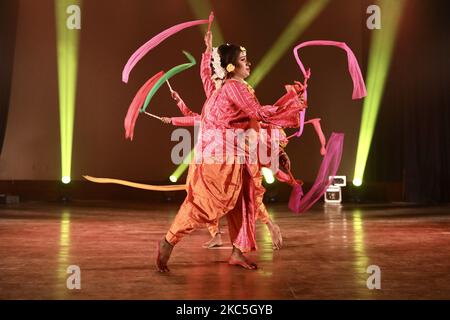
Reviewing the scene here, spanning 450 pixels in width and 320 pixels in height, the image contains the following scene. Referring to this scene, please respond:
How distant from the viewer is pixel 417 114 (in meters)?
9.22

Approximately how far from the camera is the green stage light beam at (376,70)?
9062mm

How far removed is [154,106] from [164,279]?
5.71 metres

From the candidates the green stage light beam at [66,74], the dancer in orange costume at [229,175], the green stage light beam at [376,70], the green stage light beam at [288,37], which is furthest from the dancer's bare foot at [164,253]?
the green stage light beam at [376,70]

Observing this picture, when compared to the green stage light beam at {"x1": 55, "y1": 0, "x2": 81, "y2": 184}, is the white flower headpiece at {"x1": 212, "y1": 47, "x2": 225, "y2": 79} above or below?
below

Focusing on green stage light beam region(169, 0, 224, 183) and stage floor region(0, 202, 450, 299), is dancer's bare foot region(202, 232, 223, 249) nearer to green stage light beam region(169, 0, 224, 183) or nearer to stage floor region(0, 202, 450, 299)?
stage floor region(0, 202, 450, 299)

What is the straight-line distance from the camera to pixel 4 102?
8.93 metres

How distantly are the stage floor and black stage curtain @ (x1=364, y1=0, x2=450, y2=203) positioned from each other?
243cm

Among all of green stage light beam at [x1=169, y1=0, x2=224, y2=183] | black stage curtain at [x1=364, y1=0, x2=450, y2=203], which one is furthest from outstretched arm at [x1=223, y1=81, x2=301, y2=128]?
black stage curtain at [x1=364, y1=0, x2=450, y2=203]

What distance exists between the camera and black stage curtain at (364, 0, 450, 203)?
9.04 meters

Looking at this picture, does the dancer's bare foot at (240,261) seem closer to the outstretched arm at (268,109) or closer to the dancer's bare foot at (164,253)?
the dancer's bare foot at (164,253)

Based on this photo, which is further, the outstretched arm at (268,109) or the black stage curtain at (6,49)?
the black stage curtain at (6,49)

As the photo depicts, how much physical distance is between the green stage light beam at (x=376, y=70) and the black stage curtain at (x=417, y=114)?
0.31 feet

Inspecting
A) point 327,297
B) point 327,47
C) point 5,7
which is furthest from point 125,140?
point 327,297

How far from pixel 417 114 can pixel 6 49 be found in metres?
5.47
